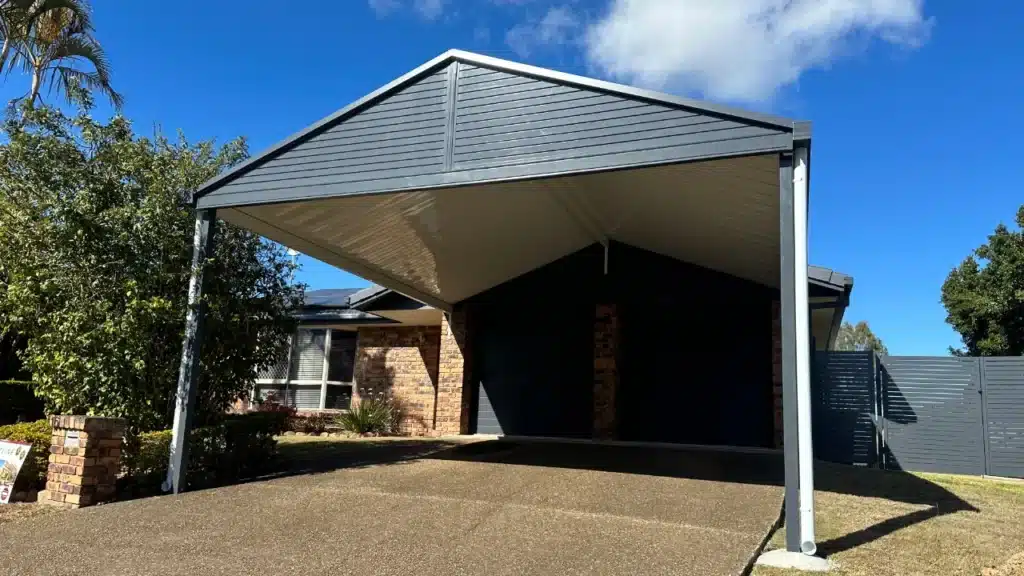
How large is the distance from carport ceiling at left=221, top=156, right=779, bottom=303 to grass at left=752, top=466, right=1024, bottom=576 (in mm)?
3129

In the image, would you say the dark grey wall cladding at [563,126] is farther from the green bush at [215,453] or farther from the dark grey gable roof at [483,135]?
the green bush at [215,453]

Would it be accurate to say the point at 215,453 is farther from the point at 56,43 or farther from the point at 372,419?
the point at 56,43

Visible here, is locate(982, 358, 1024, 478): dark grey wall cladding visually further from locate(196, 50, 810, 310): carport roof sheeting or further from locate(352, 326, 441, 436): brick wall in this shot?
locate(352, 326, 441, 436): brick wall

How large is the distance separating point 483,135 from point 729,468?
520 cm

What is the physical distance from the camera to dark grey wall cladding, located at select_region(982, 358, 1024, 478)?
9211 mm

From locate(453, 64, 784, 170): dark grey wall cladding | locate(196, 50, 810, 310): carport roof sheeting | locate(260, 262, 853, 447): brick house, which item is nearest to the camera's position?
locate(453, 64, 784, 170): dark grey wall cladding

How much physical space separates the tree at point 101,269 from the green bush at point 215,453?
0.42m

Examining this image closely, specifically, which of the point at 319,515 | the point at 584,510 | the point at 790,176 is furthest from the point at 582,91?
the point at 319,515

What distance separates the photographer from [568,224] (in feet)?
32.5

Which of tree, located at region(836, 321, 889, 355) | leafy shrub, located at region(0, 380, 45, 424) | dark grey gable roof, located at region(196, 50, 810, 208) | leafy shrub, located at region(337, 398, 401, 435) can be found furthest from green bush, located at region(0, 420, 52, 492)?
tree, located at region(836, 321, 889, 355)

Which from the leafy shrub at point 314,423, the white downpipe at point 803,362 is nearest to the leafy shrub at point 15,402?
the leafy shrub at point 314,423

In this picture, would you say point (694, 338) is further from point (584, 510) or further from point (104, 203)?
point (104, 203)

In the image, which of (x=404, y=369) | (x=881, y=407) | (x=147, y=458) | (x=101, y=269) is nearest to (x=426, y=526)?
(x=147, y=458)

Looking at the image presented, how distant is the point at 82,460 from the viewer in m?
5.73
